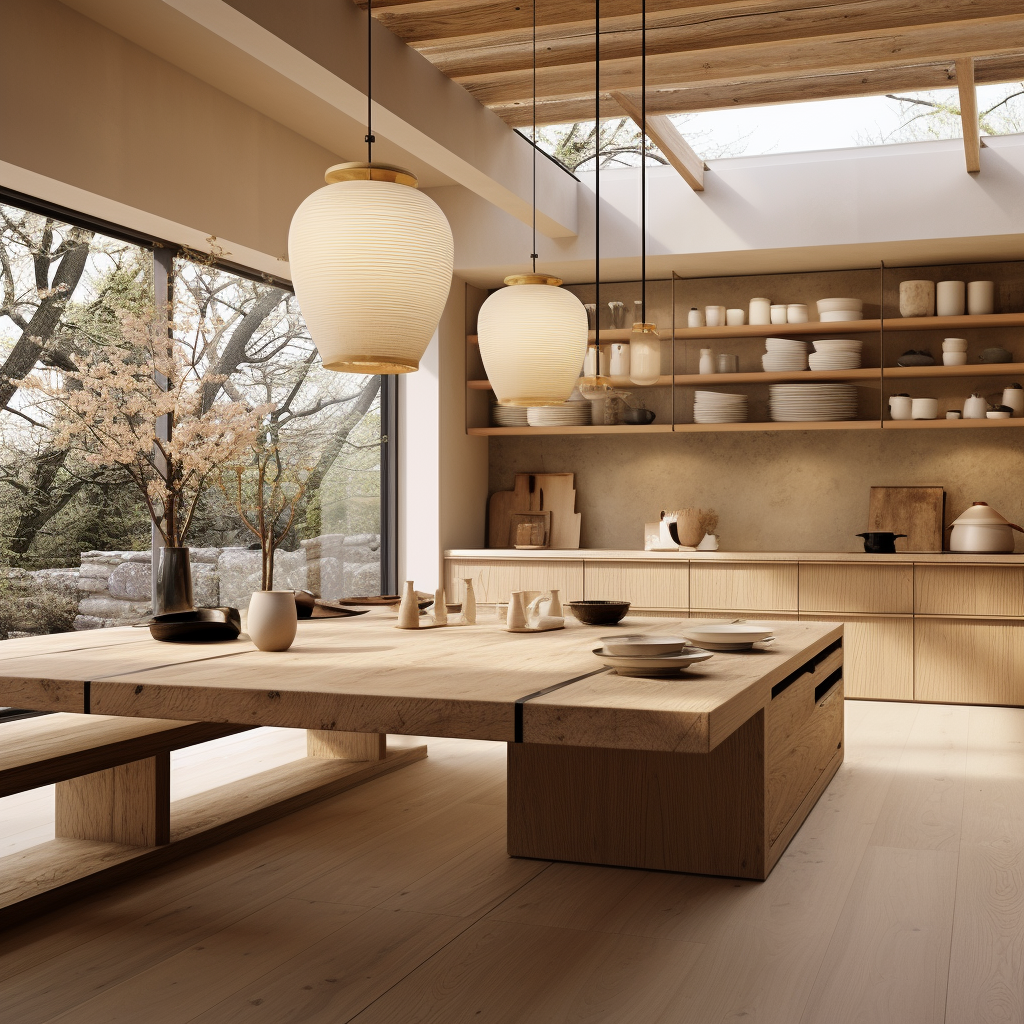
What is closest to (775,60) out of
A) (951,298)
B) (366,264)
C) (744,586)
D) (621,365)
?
(621,365)

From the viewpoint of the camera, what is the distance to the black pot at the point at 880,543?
5969 millimetres

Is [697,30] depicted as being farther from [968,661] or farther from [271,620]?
[968,661]

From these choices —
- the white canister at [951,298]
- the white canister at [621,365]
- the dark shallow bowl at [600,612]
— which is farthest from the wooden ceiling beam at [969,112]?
the dark shallow bowl at [600,612]

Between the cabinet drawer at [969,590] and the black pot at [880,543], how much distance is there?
241 millimetres

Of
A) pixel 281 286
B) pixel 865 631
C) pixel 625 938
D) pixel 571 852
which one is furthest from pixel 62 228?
pixel 865 631

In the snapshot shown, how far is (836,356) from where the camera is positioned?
6215 millimetres

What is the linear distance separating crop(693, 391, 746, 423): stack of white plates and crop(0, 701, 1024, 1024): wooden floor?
10.00 ft

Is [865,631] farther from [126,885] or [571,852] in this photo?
[126,885]

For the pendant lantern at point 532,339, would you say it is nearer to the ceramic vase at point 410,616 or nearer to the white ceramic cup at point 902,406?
the ceramic vase at point 410,616

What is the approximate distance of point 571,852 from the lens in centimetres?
318

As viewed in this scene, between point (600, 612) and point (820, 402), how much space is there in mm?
3148

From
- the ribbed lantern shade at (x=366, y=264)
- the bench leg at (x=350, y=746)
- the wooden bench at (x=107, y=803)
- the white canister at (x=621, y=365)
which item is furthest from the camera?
the white canister at (x=621, y=365)

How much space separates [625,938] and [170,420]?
10.4 ft

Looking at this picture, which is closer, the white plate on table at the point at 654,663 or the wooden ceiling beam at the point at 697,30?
the white plate on table at the point at 654,663
